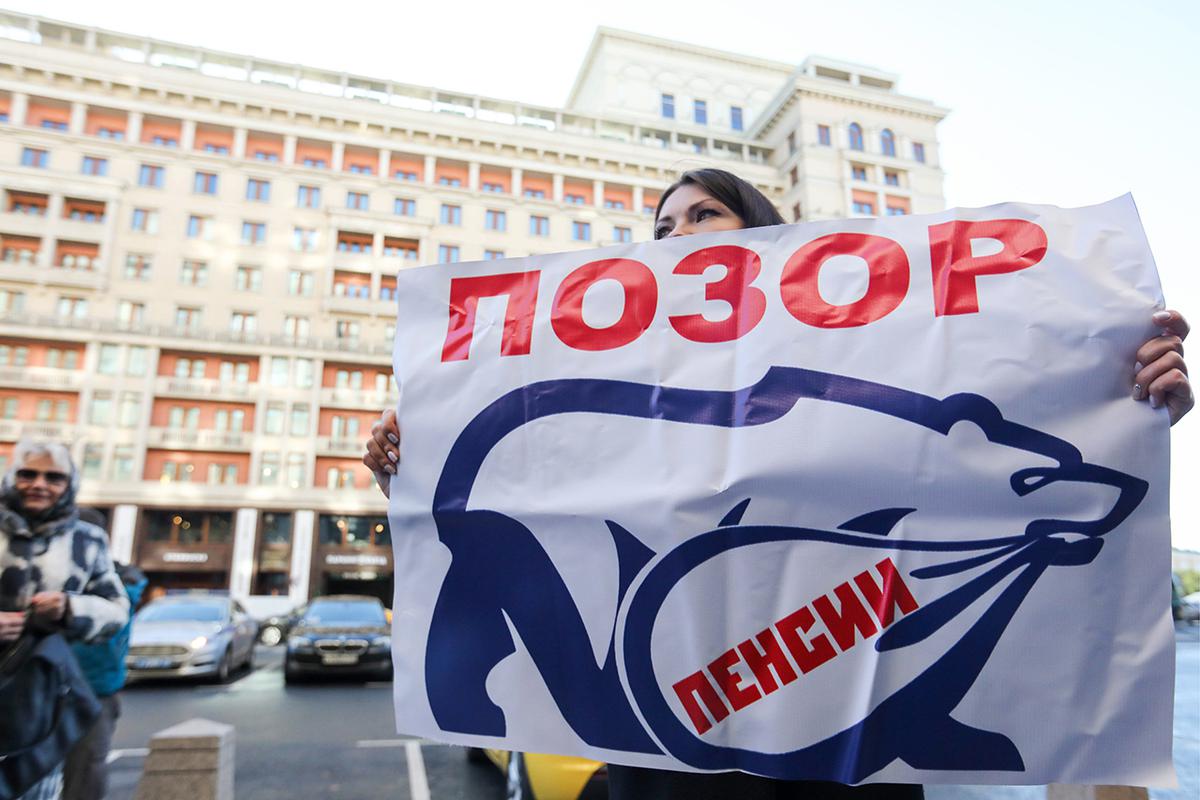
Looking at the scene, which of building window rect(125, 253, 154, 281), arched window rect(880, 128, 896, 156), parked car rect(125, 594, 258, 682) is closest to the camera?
parked car rect(125, 594, 258, 682)

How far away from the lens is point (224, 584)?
35.9 metres

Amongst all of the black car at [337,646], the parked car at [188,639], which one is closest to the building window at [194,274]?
the parked car at [188,639]

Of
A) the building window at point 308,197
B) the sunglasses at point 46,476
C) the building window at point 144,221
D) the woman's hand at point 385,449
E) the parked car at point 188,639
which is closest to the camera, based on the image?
the woman's hand at point 385,449

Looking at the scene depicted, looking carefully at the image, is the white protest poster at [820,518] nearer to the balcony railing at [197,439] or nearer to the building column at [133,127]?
the balcony railing at [197,439]

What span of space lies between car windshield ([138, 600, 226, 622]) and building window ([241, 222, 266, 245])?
29113 millimetres

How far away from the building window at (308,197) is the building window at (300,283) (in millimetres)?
3745

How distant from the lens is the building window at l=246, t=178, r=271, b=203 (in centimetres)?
3922

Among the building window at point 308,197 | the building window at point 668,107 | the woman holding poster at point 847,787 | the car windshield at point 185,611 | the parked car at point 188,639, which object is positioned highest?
the building window at point 668,107

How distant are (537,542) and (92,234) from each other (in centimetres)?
4273

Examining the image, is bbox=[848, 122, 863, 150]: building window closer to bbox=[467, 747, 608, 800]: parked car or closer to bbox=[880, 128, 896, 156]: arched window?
bbox=[880, 128, 896, 156]: arched window

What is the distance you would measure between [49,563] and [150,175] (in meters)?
42.2

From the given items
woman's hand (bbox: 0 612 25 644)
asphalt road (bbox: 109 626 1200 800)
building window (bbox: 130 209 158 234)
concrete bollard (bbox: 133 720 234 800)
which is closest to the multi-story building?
building window (bbox: 130 209 158 234)

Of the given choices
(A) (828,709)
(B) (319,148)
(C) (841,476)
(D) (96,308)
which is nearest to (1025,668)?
(A) (828,709)

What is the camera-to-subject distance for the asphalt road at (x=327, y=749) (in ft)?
19.2
